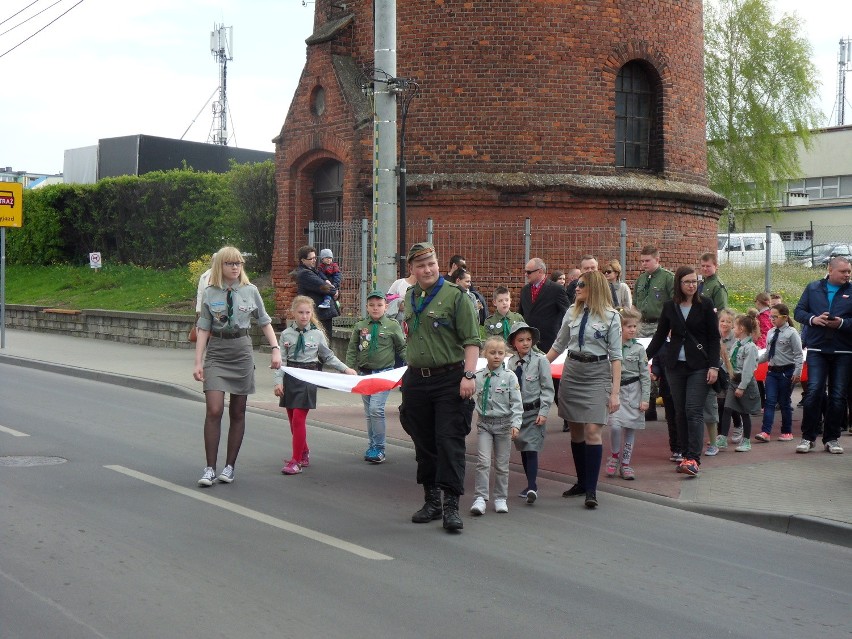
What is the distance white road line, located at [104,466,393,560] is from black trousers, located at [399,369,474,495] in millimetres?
962

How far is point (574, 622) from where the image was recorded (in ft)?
18.7

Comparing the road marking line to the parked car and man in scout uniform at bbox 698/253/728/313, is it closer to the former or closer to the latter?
man in scout uniform at bbox 698/253/728/313

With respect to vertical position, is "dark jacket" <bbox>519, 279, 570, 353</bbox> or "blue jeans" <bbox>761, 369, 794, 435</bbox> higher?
"dark jacket" <bbox>519, 279, 570, 353</bbox>

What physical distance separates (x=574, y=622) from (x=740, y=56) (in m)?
46.5

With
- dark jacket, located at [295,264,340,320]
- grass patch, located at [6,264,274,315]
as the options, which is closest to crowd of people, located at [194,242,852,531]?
dark jacket, located at [295,264,340,320]

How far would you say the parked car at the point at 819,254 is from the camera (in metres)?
29.0

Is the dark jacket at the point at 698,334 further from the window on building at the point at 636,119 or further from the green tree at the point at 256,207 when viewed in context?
the green tree at the point at 256,207

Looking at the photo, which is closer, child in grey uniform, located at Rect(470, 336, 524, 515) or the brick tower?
child in grey uniform, located at Rect(470, 336, 524, 515)

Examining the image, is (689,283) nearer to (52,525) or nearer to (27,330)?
(52,525)

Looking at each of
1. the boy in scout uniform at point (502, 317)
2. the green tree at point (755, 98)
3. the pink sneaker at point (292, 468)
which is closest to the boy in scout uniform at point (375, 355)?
the pink sneaker at point (292, 468)

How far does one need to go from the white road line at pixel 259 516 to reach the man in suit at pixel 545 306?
5.28 meters

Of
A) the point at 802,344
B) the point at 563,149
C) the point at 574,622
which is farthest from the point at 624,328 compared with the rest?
the point at 563,149

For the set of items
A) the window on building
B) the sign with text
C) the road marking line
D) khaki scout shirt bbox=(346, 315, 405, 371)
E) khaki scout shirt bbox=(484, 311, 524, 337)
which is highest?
the window on building

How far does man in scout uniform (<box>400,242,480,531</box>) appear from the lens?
7820 mm
